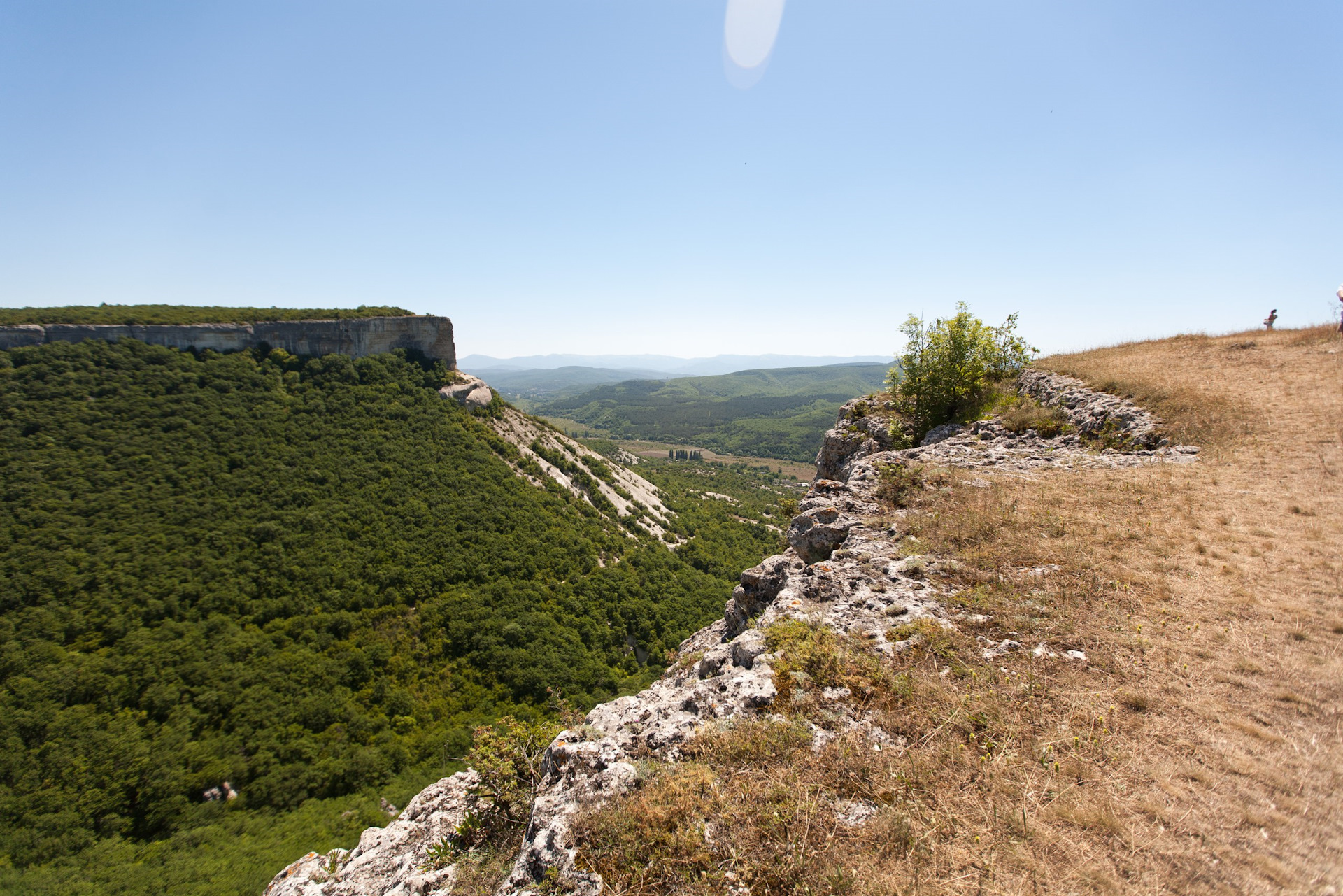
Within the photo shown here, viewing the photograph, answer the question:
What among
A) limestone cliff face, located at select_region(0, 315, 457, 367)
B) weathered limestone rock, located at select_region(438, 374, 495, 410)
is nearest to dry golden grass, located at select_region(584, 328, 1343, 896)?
weathered limestone rock, located at select_region(438, 374, 495, 410)

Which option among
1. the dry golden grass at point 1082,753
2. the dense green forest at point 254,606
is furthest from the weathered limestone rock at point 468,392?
the dry golden grass at point 1082,753

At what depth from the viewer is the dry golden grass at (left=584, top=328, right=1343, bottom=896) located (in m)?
3.97

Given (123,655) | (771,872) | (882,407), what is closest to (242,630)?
(123,655)

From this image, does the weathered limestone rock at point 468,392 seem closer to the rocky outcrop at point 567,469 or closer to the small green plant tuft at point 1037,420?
the rocky outcrop at point 567,469

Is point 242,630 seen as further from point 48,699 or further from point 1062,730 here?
point 1062,730

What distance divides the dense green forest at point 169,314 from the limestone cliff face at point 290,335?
4.15ft

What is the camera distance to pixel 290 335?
5312 cm

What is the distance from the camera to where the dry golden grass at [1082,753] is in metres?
3.97

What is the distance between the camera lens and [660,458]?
189m

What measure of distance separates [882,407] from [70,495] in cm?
5943

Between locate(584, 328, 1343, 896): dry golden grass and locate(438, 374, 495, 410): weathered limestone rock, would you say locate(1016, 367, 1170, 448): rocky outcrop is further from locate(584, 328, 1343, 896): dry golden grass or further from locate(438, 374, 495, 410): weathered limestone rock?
locate(438, 374, 495, 410): weathered limestone rock

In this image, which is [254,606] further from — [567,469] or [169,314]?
[169,314]

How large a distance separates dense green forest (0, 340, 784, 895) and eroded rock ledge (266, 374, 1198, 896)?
2171cm

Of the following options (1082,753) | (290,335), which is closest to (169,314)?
(290,335)
